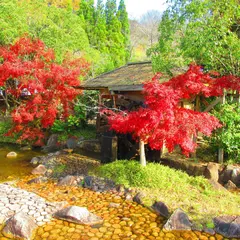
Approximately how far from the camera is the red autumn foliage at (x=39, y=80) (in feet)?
33.5

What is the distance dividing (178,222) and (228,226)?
0.89 metres

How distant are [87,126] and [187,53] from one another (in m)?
7.24

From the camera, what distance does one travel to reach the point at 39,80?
10.3 metres

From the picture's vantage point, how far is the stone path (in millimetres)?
5062

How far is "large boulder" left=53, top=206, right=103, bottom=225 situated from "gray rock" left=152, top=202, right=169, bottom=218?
1220 mm

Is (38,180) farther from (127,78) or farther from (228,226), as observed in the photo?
(228,226)

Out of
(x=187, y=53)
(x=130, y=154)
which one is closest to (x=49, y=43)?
(x=130, y=154)

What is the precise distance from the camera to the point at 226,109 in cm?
734

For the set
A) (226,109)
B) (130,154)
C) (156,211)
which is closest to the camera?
(156,211)

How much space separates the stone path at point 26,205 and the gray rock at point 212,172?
3959mm

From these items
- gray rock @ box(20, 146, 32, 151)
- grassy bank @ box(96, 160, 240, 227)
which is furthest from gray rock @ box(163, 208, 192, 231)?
gray rock @ box(20, 146, 32, 151)

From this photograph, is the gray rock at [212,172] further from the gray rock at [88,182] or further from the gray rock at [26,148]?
the gray rock at [26,148]

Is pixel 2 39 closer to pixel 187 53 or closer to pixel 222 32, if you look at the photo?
pixel 187 53

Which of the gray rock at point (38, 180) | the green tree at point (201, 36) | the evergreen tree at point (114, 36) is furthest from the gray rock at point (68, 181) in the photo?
the evergreen tree at point (114, 36)
